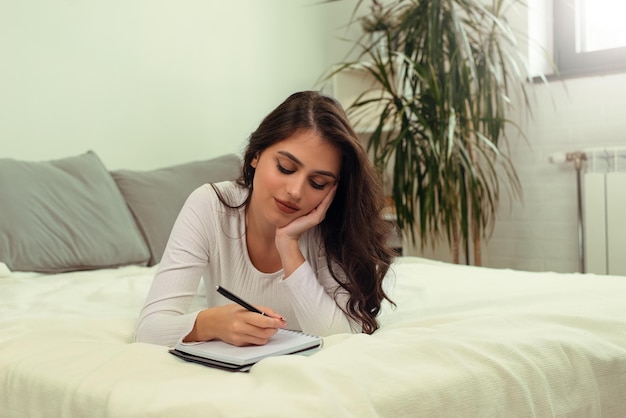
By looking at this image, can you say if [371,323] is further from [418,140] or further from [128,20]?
[128,20]

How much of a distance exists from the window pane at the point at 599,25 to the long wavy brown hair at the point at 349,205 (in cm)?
224

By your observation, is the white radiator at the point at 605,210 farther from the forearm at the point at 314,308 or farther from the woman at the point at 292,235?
the forearm at the point at 314,308

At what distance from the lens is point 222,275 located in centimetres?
168

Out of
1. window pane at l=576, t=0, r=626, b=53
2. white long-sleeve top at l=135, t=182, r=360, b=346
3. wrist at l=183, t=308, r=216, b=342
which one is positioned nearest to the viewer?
wrist at l=183, t=308, r=216, b=342

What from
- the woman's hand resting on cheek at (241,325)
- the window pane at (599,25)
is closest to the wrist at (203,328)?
the woman's hand resting on cheek at (241,325)

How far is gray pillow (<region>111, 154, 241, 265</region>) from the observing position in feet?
9.23

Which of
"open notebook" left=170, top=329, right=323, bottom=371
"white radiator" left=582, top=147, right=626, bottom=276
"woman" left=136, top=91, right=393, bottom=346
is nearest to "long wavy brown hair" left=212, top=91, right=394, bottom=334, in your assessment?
"woman" left=136, top=91, right=393, bottom=346

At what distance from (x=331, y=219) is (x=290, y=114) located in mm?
273

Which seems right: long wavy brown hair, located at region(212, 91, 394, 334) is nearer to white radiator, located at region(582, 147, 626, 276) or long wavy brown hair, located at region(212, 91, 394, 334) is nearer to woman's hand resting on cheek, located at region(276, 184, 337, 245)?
woman's hand resting on cheek, located at region(276, 184, 337, 245)

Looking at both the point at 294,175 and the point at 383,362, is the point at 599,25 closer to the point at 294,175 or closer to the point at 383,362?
the point at 294,175

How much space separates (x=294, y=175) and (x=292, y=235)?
0.46ft

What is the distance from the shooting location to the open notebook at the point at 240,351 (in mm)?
1154

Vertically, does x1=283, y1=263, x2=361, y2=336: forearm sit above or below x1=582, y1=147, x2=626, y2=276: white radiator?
above

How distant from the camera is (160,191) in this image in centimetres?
290
